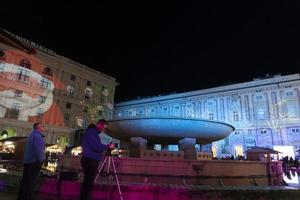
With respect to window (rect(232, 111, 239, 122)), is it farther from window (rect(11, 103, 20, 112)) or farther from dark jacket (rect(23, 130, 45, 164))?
dark jacket (rect(23, 130, 45, 164))

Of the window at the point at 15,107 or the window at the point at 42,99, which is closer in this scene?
the window at the point at 15,107

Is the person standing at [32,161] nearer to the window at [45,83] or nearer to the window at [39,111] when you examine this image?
the window at [39,111]

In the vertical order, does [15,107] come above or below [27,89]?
below

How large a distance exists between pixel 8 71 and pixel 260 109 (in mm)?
35489

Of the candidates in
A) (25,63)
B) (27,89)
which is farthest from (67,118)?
(25,63)

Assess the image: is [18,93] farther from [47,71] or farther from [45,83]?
[47,71]

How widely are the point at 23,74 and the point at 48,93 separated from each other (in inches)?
165

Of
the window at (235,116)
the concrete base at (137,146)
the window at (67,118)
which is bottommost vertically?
the concrete base at (137,146)

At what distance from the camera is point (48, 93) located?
34.5 m

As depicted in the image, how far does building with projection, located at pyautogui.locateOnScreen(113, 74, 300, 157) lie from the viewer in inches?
1335

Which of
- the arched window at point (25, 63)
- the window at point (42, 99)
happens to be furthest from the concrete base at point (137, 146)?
the arched window at point (25, 63)

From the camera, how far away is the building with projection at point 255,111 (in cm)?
3391

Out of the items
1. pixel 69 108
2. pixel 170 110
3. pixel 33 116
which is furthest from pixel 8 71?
pixel 170 110

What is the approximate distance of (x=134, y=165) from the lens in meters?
9.31
